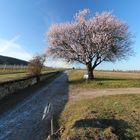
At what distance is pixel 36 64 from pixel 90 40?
11.0 m

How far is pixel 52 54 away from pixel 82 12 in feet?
25.5

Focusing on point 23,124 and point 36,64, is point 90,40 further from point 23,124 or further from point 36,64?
point 23,124

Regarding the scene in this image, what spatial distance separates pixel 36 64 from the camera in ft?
153

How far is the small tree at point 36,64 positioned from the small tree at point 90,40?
5025 millimetres

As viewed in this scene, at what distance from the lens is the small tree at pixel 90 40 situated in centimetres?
3919

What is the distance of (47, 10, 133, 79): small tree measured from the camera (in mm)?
39188

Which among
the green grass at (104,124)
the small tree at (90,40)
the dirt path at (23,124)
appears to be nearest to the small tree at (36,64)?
the small tree at (90,40)

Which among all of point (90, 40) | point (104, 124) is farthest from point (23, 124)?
point (90, 40)

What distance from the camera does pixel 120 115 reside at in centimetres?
1294

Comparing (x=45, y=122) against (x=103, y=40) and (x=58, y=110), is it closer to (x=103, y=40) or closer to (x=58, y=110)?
(x=58, y=110)

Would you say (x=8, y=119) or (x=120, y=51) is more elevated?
(x=120, y=51)

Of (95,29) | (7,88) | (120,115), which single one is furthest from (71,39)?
(120,115)

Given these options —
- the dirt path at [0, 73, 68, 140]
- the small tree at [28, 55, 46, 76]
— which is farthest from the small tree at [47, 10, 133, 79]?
the dirt path at [0, 73, 68, 140]

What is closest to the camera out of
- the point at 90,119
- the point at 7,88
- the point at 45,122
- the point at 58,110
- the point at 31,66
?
the point at 90,119
